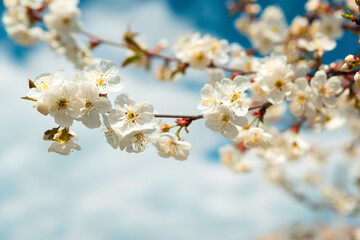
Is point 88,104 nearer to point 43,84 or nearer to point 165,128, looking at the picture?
point 43,84

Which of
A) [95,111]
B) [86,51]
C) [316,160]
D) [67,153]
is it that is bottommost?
Answer: [67,153]

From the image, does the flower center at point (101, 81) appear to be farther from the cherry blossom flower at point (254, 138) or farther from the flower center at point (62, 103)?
the cherry blossom flower at point (254, 138)

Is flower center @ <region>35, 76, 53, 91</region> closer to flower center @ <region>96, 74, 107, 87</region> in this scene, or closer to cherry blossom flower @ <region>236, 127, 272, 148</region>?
flower center @ <region>96, 74, 107, 87</region>

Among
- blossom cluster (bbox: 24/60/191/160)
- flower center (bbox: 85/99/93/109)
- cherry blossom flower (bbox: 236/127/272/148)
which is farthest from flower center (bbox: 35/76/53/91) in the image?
cherry blossom flower (bbox: 236/127/272/148)

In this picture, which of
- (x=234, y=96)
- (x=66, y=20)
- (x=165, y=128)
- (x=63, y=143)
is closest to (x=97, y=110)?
(x=63, y=143)

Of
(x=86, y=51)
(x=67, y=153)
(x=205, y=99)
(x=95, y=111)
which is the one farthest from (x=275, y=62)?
(x=86, y=51)

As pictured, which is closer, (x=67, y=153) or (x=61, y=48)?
(x=67, y=153)

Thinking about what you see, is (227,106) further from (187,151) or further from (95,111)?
(95,111)

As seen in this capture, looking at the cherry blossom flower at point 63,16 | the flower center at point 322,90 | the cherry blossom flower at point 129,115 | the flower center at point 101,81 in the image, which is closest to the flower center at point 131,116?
the cherry blossom flower at point 129,115

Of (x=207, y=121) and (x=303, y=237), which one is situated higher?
(x=303, y=237)

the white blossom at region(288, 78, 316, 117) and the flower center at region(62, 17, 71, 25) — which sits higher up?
the flower center at region(62, 17, 71, 25)

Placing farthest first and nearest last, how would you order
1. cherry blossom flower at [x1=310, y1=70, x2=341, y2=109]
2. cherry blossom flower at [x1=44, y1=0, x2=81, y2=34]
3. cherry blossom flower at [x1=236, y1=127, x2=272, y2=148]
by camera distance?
cherry blossom flower at [x1=44, y1=0, x2=81, y2=34], cherry blossom flower at [x1=236, y1=127, x2=272, y2=148], cherry blossom flower at [x1=310, y1=70, x2=341, y2=109]
